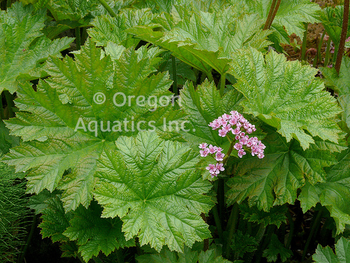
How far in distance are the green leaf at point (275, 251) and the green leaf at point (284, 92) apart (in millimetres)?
883

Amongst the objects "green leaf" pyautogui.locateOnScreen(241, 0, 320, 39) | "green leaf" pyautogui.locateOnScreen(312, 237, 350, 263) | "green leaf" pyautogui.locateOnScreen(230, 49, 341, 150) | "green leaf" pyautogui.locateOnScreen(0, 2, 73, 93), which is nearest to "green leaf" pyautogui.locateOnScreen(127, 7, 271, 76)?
"green leaf" pyautogui.locateOnScreen(230, 49, 341, 150)

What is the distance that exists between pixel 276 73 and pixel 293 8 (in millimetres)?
926

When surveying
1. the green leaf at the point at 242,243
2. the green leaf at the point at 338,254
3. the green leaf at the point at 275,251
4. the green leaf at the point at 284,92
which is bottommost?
the green leaf at the point at 275,251

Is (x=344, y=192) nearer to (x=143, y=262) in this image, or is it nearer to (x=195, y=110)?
(x=195, y=110)

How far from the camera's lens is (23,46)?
249cm

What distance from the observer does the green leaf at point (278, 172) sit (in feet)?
A: 6.13

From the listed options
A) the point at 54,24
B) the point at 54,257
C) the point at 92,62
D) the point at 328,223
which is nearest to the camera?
the point at 92,62

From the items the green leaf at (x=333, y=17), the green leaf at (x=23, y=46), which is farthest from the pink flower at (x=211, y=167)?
the green leaf at (x=333, y=17)

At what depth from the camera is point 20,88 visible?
1781 millimetres

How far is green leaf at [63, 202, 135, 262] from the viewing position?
5.68 feet

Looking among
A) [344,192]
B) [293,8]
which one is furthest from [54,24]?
[344,192]

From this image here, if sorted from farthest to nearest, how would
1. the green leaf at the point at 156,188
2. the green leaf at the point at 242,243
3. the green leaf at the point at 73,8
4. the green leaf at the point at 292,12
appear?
1. the green leaf at the point at 73,8
2. the green leaf at the point at 292,12
3. the green leaf at the point at 242,243
4. the green leaf at the point at 156,188

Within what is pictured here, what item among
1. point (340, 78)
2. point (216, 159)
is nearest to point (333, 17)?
point (340, 78)

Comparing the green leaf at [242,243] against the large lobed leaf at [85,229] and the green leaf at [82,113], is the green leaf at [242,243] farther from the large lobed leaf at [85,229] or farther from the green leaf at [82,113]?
the green leaf at [82,113]
